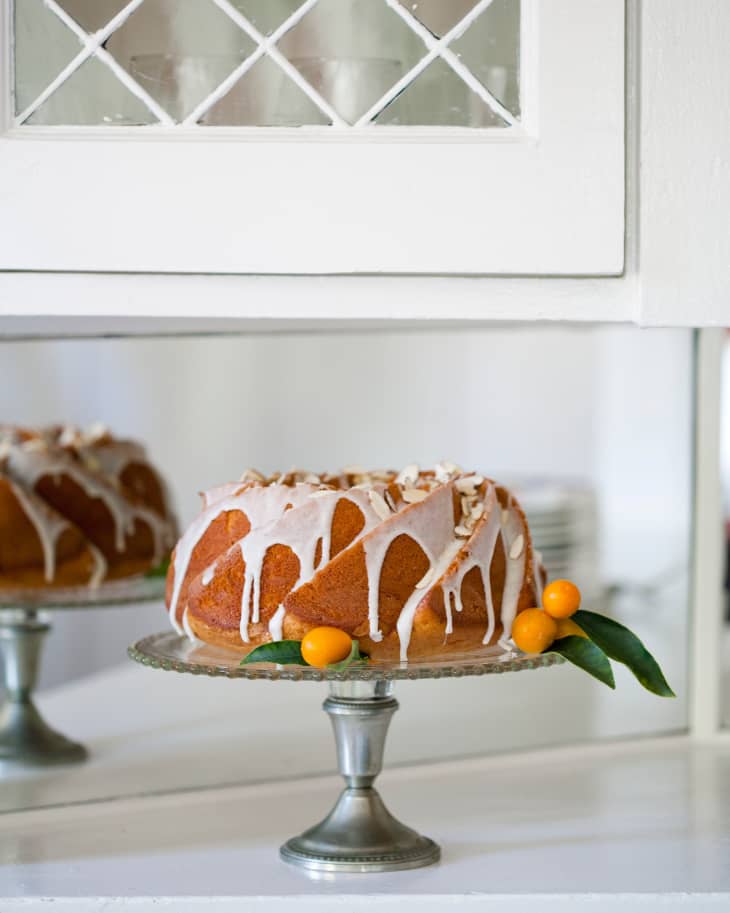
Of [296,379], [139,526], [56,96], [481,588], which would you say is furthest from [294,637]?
[296,379]

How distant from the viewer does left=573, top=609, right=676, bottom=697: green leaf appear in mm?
948

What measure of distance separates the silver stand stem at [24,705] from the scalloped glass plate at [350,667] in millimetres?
382

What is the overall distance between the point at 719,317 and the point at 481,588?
23 cm

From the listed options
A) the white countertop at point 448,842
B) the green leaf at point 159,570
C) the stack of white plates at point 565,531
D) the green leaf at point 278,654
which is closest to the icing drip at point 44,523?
the green leaf at point 159,570

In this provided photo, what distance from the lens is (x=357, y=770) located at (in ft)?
3.31

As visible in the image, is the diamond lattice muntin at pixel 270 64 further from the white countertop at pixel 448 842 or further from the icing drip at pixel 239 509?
the white countertop at pixel 448 842

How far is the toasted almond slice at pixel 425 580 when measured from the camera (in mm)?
951

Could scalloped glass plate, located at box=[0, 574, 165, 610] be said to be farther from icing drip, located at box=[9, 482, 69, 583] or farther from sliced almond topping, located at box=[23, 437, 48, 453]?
sliced almond topping, located at box=[23, 437, 48, 453]

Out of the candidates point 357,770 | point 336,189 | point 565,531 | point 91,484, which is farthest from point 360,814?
point 565,531

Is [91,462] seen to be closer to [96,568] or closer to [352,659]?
[96,568]

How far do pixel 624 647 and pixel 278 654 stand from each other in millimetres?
232

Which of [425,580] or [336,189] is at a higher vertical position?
[336,189]

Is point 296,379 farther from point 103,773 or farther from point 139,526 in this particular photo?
point 103,773

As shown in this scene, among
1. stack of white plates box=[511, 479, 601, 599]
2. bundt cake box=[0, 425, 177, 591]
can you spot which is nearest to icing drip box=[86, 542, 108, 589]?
bundt cake box=[0, 425, 177, 591]
